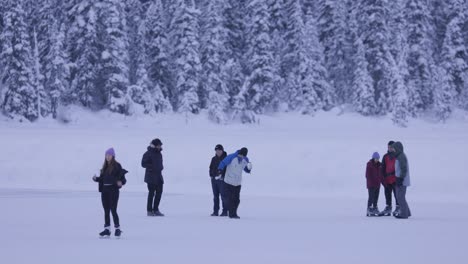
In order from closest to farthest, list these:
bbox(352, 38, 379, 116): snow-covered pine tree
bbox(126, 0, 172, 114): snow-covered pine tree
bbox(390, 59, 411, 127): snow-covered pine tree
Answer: bbox(390, 59, 411, 127): snow-covered pine tree → bbox(126, 0, 172, 114): snow-covered pine tree → bbox(352, 38, 379, 116): snow-covered pine tree

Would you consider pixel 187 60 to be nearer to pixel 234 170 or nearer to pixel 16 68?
pixel 16 68

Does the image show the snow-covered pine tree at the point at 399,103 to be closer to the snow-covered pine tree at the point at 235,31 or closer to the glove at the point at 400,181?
the snow-covered pine tree at the point at 235,31

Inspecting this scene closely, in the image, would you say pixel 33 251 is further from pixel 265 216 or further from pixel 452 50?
pixel 452 50

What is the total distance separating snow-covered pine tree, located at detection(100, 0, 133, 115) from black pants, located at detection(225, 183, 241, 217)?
34755mm

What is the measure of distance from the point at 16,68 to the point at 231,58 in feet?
60.5

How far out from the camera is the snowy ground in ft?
32.8

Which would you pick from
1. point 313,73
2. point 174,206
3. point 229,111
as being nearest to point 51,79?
point 229,111

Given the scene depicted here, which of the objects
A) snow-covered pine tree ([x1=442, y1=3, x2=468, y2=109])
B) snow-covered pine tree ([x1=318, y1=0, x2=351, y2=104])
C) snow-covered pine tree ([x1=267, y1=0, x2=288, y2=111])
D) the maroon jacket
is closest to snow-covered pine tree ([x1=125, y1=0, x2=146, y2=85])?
snow-covered pine tree ([x1=267, y1=0, x2=288, y2=111])

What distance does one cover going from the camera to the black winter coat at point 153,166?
51.1ft

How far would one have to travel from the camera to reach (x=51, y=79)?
5009 cm

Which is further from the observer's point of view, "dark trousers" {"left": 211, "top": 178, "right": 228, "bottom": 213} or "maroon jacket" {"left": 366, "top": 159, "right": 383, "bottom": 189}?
"maroon jacket" {"left": 366, "top": 159, "right": 383, "bottom": 189}

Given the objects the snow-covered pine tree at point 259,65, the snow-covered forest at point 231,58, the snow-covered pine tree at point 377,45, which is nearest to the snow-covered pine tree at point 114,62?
the snow-covered forest at point 231,58

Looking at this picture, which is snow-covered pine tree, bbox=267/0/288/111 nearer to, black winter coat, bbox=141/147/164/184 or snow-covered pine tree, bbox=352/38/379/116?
snow-covered pine tree, bbox=352/38/379/116

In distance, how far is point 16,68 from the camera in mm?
47125
